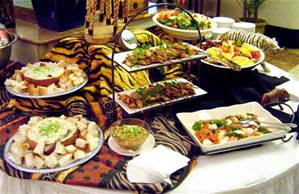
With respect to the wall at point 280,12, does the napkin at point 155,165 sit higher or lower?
higher

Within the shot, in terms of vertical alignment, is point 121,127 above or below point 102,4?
below

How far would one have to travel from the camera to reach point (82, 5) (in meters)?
1.64

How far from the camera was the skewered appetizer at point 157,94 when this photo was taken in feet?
3.83

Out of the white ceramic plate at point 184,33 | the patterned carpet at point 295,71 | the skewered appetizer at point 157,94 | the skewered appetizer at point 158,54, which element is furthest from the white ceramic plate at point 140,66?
the patterned carpet at point 295,71

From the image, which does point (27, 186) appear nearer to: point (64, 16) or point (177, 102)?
point (177, 102)

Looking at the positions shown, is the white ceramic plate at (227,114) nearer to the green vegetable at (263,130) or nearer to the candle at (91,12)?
the green vegetable at (263,130)

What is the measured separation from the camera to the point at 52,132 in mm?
1003

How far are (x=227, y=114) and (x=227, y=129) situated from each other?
0.11m

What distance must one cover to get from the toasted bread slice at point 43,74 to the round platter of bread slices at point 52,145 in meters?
0.23

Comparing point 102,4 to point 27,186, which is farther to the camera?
point 102,4

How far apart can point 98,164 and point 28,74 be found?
515 millimetres

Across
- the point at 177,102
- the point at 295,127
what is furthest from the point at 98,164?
the point at 295,127

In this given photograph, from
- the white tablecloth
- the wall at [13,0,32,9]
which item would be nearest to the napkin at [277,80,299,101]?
the white tablecloth

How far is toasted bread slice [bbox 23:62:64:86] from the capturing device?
4.17 feet
